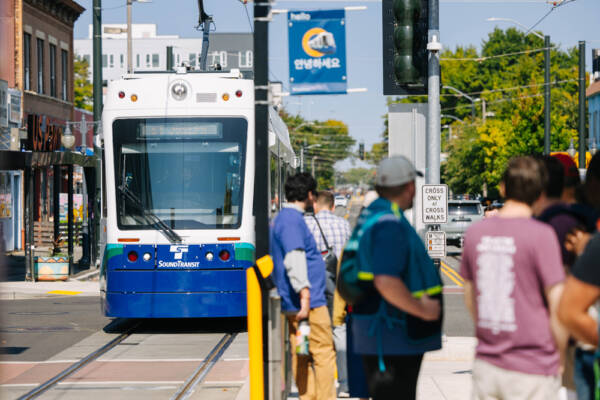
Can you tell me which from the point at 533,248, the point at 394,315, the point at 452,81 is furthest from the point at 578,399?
the point at 452,81

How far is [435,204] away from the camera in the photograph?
11.0 m

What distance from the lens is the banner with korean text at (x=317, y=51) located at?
6.82 meters

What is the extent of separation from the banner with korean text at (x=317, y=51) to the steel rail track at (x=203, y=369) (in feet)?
10.7

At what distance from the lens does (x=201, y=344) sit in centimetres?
1180

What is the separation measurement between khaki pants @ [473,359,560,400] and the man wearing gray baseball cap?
55 centimetres

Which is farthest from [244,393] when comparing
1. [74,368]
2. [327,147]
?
[327,147]

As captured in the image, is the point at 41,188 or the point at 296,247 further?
the point at 41,188

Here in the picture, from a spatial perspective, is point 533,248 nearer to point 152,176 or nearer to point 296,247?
point 296,247

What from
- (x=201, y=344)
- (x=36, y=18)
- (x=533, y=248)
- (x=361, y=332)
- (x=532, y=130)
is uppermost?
(x=36, y=18)

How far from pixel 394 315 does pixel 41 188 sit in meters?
33.6

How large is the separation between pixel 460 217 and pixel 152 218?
20.4 m

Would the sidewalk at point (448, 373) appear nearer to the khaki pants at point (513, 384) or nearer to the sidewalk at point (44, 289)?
the khaki pants at point (513, 384)

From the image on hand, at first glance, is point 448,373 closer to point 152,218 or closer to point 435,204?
point 435,204

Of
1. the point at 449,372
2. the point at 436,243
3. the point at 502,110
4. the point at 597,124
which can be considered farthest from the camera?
the point at 597,124
